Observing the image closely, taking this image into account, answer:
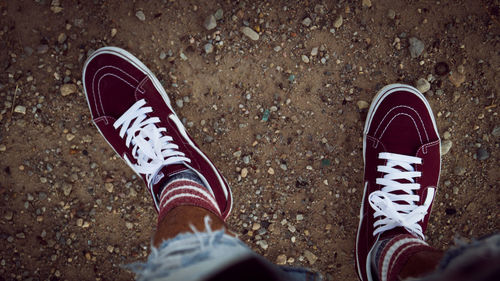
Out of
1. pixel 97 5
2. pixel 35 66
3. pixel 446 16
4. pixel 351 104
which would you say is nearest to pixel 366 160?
pixel 351 104

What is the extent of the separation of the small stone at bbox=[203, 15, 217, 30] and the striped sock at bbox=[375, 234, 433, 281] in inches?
57.2

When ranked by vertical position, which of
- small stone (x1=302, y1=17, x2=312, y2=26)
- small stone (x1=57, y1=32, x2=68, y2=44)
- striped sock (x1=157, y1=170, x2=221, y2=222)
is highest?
small stone (x1=302, y1=17, x2=312, y2=26)

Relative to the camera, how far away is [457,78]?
1785mm

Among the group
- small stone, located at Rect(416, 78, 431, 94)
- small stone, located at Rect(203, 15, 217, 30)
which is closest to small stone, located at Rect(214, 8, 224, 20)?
small stone, located at Rect(203, 15, 217, 30)

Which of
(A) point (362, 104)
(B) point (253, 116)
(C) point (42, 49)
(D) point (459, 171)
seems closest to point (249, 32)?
(B) point (253, 116)

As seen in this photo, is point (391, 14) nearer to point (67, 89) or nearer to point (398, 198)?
point (398, 198)

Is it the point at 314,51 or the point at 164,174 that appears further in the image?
the point at 314,51

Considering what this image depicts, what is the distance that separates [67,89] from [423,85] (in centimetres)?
199

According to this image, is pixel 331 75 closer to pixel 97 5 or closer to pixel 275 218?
pixel 275 218

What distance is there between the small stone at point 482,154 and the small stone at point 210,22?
1668mm

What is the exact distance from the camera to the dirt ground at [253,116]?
69.3 inches

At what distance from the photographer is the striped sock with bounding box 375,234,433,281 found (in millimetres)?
1356

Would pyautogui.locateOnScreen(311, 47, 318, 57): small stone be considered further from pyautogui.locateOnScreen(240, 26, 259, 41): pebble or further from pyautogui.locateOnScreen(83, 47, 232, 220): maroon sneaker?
pyautogui.locateOnScreen(83, 47, 232, 220): maroon sneaker

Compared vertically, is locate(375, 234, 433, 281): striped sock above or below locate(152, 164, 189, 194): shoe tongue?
below
